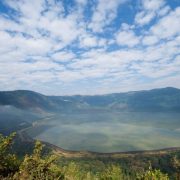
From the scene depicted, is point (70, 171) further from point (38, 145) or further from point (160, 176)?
point (38, 145)

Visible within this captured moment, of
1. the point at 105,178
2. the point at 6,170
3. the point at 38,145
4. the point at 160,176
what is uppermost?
the point at 38,145

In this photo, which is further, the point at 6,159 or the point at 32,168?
the point at 6,159

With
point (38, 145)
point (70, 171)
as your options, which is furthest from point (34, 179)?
point (70, 171)

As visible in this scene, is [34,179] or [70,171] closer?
[34,179]

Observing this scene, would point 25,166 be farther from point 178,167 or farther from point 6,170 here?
point 178,167

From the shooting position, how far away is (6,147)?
27.6 m

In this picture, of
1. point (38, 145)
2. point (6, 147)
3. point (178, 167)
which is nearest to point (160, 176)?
point (178, 167)

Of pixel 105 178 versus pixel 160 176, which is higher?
pixel 160 176

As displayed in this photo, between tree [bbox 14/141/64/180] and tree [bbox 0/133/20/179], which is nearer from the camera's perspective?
tree [bbox 14/141/64/180]

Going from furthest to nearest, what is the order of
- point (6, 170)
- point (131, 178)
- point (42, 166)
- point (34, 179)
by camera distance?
1. point (131, 178)
2. point (6, 170)
3. point (42, 166)
4. point (34, 179)

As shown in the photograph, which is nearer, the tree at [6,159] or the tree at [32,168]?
the tree at [32,168]

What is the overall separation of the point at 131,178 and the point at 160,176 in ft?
419

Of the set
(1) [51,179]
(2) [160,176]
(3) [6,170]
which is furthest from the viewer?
(2) [160,176]

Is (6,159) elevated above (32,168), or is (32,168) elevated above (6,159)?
(32,168)
